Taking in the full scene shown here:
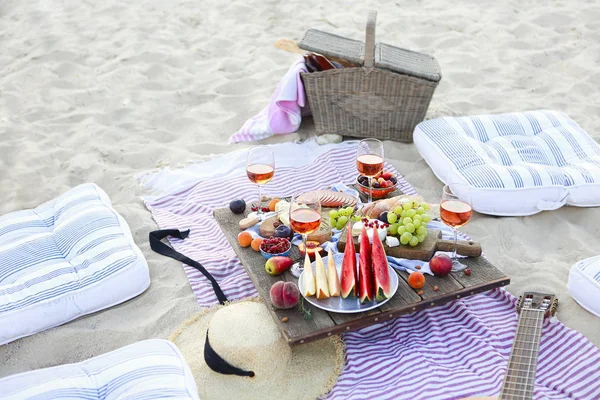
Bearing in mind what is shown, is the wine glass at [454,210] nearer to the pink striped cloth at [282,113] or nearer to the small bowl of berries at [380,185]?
the small bowl of berries at [380,185]

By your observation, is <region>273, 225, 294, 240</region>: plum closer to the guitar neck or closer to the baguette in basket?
the baguette in basket

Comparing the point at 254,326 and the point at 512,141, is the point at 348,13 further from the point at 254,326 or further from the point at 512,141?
the point at 254,326

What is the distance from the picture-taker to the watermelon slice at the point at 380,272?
2.99 metres

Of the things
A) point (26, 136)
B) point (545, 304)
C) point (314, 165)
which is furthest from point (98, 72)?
point (545, 304)

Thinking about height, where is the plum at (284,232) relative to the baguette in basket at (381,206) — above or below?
below

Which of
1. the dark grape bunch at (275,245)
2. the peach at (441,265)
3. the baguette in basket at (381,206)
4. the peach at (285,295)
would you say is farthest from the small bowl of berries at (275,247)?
the peach at (441,265)

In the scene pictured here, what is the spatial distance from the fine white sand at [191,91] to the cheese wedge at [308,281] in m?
0.81

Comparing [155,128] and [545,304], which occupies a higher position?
[545,304]

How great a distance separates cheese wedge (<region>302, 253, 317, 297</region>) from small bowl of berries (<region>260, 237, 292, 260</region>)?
0.28 metres

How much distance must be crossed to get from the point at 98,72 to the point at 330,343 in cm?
436

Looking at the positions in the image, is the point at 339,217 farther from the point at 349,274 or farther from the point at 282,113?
the point at 282,113

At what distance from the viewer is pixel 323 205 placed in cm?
372

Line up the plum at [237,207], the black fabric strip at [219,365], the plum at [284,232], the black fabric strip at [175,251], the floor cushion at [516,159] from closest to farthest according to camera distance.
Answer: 1. the black fabric strip at [219,365]
2. the plum at [284,232]
3. the black fabric strip at [175,251]
4. the plum at [237,207]
5. the floor cushion at [516,159]

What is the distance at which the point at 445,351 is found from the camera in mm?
3162
